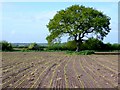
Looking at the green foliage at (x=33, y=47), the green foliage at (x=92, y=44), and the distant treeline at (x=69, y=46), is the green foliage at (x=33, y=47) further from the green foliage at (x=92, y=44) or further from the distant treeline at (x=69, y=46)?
the green foliage at (x=92, y=44)

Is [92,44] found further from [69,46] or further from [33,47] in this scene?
[33,47]

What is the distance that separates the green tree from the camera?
35.3 m

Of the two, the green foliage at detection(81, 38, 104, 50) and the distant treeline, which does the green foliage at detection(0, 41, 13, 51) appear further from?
the green foliage at detection(81, 38, 104, 50)

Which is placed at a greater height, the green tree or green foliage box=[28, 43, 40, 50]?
the green tree

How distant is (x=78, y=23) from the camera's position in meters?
35.4

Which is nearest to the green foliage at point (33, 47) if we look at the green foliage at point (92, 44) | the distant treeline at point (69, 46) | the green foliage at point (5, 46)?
the distant treeline at point (69, 46)

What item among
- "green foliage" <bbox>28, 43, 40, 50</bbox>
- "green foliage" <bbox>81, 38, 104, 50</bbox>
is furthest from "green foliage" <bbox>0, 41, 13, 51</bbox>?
"green foliage" <bbox>81, 38, 104, 50</bbox>

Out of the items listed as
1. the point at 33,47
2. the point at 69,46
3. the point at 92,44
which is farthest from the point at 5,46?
the point at 92,44

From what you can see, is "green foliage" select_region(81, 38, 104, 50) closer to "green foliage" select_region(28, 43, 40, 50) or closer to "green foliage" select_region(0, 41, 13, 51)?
"green foliage" select_region(28, 43, 40, 50)

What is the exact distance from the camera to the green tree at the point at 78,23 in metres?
35.3

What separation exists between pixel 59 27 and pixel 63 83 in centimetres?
2815

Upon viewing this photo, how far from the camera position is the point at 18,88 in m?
7.38

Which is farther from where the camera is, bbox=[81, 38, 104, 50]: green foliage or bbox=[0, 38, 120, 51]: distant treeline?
bbox=[0, 38, 120, 51]: distant treeline

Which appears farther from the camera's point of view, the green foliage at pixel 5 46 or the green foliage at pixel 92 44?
the green foliage at pixel 5 46
